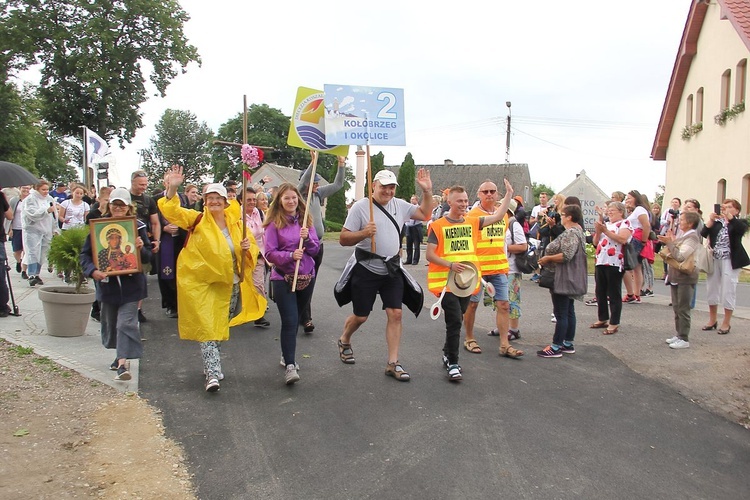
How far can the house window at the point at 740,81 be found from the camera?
2071 centimetres

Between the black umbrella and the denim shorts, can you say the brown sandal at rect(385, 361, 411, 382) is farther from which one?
the black umbrella

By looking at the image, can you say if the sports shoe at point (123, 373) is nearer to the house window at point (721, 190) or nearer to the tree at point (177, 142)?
the house window at point (721, 190)

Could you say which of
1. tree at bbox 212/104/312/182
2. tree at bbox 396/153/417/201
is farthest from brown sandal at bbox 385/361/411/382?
tree at bbox 212/104/312/182

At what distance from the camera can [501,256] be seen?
7.46 meters

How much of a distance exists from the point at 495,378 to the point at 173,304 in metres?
4.91

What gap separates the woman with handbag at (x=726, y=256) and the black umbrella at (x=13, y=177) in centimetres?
941

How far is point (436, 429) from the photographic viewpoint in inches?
195

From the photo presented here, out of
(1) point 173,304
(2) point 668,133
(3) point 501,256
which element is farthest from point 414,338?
(2) point 668,133

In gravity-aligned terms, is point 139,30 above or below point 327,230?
above

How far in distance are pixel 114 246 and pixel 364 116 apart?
2718 millimetres

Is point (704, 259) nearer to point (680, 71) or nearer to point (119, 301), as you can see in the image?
point (119, 301)

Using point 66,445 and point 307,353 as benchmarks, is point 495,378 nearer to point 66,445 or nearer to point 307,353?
point 307,353

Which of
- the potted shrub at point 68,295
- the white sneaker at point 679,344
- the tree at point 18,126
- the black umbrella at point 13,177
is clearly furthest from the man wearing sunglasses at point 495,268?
the tree at point 18,126

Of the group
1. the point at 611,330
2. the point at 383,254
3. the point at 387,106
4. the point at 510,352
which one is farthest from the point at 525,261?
the point at 387,106
